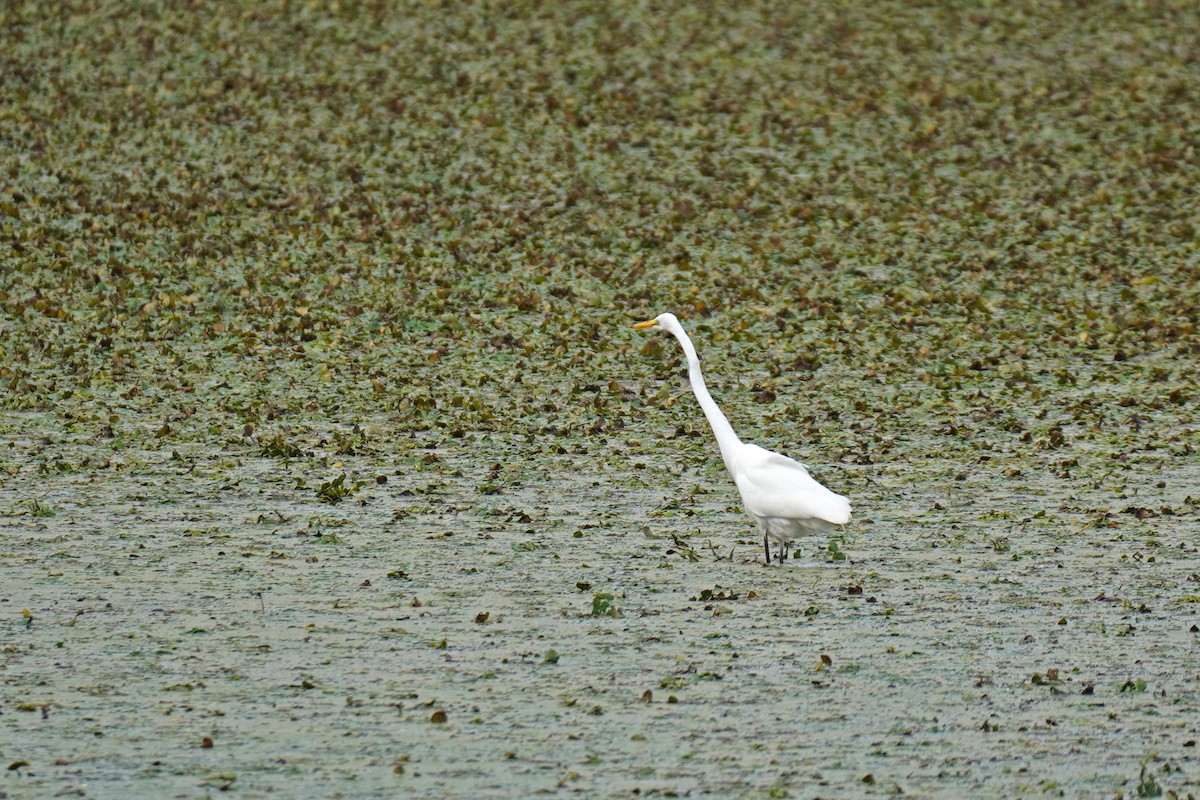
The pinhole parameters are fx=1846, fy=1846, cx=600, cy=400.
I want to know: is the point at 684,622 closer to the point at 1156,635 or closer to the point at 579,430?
the point at 1156,635

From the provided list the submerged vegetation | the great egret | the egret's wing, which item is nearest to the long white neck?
the great egret

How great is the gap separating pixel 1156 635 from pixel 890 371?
547cm

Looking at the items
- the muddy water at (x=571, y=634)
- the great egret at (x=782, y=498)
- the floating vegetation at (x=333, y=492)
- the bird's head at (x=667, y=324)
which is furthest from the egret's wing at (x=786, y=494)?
the floating vegetation at (x=333, y=492)

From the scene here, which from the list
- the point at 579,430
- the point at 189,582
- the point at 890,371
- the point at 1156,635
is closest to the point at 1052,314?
the point at 890,371

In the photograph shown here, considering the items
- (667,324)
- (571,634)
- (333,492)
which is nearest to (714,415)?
(667,324)

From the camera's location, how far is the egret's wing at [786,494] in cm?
839

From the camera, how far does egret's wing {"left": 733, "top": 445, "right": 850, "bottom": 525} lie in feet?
27.5

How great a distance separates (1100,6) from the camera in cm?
2733

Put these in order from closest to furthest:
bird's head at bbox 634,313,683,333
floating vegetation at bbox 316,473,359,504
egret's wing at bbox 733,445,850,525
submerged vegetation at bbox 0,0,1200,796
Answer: submerged vegetation at bbox 0,0,1200,796, egret's wing at bbox 733,445,850,525, floating vegetation at bbox 316,473,359,504, bird's head at bbox 634,313,683,333

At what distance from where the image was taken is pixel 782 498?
8453 millimetres

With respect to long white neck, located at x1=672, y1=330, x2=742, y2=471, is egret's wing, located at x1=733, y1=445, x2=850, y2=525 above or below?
below

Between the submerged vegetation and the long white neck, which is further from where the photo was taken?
the long white neck

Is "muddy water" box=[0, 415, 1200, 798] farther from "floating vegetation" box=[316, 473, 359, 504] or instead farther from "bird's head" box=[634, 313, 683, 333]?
"bird's head" box=[634, 313, 683, 333]

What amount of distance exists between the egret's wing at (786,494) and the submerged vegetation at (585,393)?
312 mm
